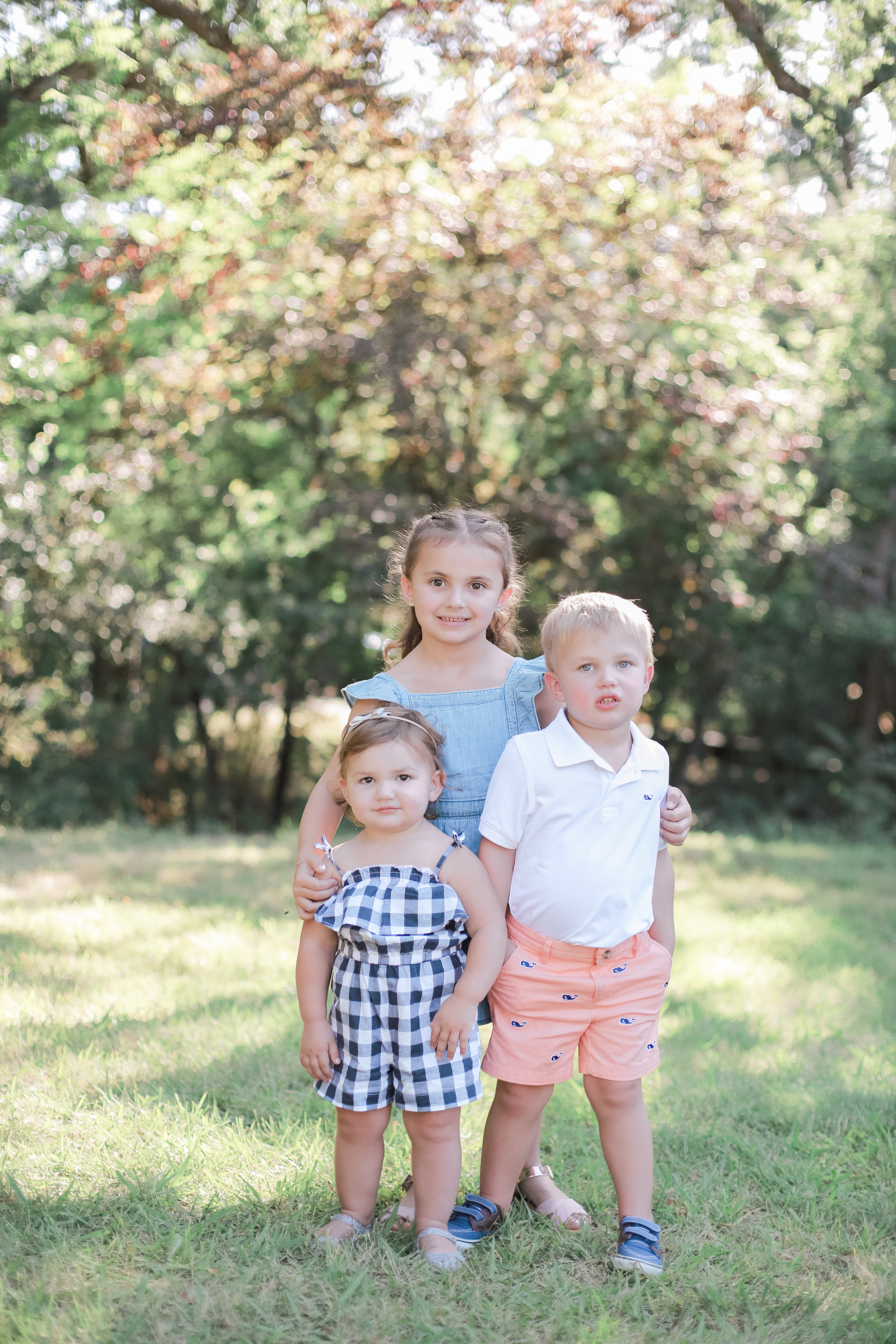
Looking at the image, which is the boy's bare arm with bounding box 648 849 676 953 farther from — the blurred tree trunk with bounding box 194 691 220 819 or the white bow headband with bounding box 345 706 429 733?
the blurred tree trunk with bounding box 194 691 220 819

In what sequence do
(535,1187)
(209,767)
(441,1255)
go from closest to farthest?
(441,1255)
(535,1187)
(209,767)

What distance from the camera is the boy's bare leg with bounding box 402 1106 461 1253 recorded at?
1.99 metres

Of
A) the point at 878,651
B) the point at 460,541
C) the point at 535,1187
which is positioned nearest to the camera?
the point at 460,541

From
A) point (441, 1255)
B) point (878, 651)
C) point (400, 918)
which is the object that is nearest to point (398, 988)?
point (400, 918)

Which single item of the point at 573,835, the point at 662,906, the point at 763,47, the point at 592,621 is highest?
the point at 763,47

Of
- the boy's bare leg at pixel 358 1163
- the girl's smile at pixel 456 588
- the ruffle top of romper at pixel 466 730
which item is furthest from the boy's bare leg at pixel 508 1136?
the girl's smile at pixel 456 588

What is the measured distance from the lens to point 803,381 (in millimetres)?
7148

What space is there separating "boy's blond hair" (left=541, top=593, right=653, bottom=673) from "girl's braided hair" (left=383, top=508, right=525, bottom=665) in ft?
0.64

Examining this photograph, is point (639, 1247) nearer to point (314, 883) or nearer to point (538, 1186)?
point (538, 1186)

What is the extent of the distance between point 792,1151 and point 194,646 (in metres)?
5.89

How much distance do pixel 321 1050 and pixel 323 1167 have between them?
0.47 m

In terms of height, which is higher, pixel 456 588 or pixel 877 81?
pixel 877 81

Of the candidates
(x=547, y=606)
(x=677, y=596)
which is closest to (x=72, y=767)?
(x=547, y=606)

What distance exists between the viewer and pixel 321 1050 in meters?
2.00
